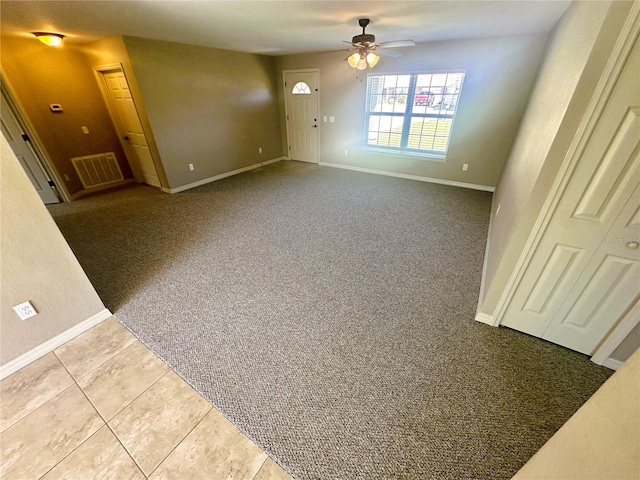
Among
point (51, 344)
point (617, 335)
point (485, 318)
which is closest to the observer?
point (617, 335)

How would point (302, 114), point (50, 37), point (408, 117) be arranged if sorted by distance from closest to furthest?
point (50, 37)
point (408, 117)
point (302, 114)

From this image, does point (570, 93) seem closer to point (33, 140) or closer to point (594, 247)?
point (594, 247)

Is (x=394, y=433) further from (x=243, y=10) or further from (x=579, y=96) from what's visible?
(x=243, y=10)

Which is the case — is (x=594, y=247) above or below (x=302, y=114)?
below

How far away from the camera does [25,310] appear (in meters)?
1.57

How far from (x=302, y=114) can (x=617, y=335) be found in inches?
231

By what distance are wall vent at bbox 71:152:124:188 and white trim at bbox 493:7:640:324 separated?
6.12 metres

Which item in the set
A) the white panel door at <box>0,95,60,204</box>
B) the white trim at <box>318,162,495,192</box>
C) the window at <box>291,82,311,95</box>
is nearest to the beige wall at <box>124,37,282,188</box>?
the window at <box>291,82,311,95</box>

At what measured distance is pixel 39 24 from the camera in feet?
9.02

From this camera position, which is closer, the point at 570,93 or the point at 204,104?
the point at 570,93

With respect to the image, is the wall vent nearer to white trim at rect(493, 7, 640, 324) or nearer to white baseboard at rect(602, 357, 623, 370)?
white trim at rect(493, 7, 640, 324)

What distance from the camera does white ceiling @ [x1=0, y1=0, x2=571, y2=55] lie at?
2.24 m

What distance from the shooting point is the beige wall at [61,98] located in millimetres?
3457

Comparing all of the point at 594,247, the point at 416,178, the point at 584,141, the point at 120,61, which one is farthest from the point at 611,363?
the point at 120,61
